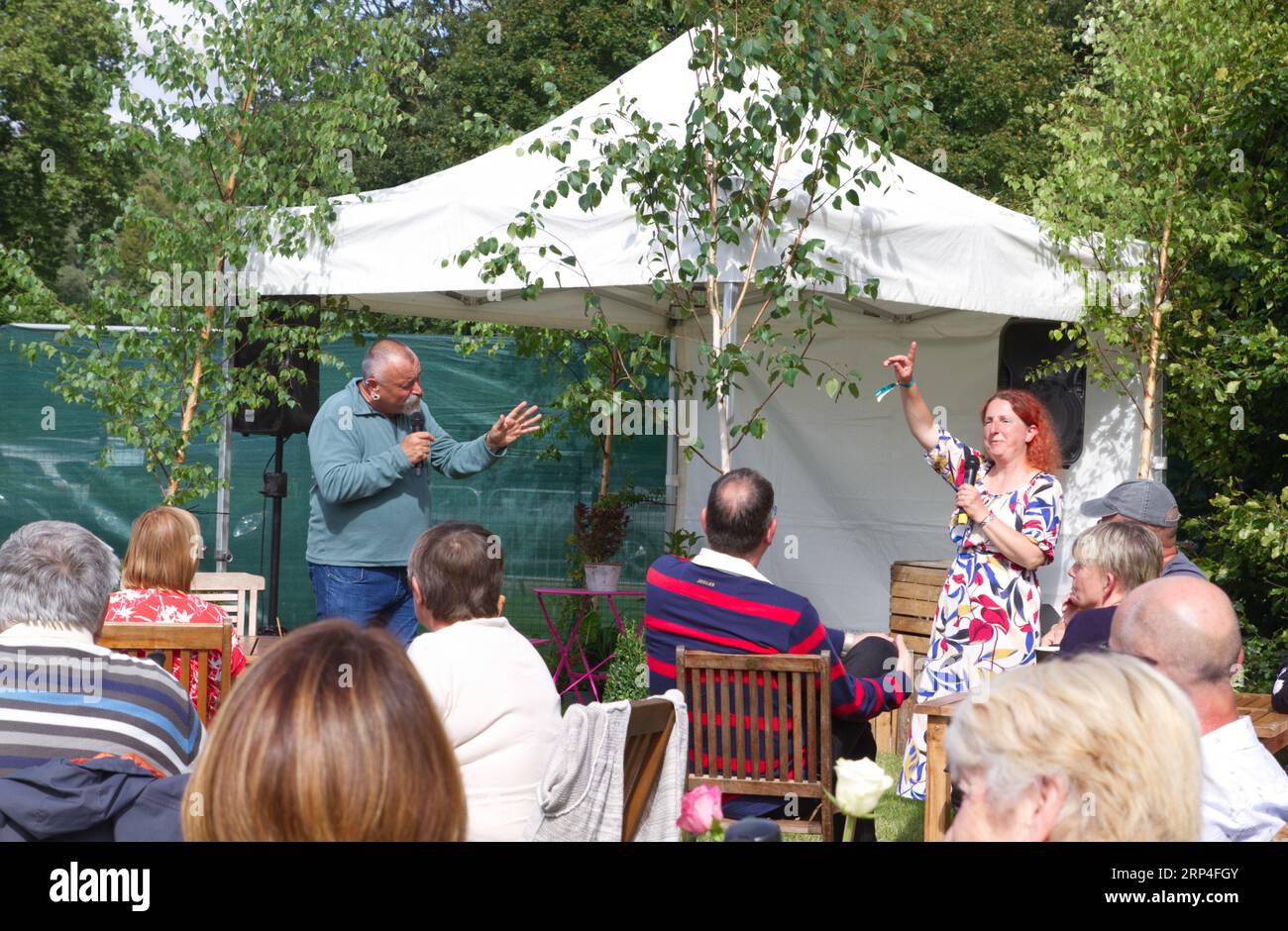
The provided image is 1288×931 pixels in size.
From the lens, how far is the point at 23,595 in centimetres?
231

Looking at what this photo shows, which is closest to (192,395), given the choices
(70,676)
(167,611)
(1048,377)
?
(167,611)

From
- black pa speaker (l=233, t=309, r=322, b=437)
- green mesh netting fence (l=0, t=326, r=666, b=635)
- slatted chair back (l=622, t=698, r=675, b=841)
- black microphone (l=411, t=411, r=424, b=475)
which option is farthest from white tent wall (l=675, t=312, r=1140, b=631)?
slatted chair back (l=622, t=698, r=675, b=841)

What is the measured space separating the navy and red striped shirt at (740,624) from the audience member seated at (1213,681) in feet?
3.30

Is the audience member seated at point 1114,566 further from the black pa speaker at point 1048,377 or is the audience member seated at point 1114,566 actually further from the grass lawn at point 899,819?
the black pa speaker at point 1048,377

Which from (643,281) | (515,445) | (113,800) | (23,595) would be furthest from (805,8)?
(515,445)

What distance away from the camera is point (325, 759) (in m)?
1.27

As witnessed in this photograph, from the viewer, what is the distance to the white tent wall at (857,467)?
7.14 metres

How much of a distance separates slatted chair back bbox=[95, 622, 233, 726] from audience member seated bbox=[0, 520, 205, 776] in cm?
55

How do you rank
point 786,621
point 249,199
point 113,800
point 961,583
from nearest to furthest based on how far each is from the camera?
point 113,800 → point 786,621 → point 961,583 → point 249,199

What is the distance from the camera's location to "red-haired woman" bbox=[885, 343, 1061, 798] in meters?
3.91

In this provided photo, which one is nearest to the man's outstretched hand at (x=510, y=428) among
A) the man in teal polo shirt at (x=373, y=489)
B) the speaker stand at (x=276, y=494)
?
the man in teal polo shirt at (x=373, y=489)

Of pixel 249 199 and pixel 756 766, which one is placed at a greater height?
pixel 249 199
